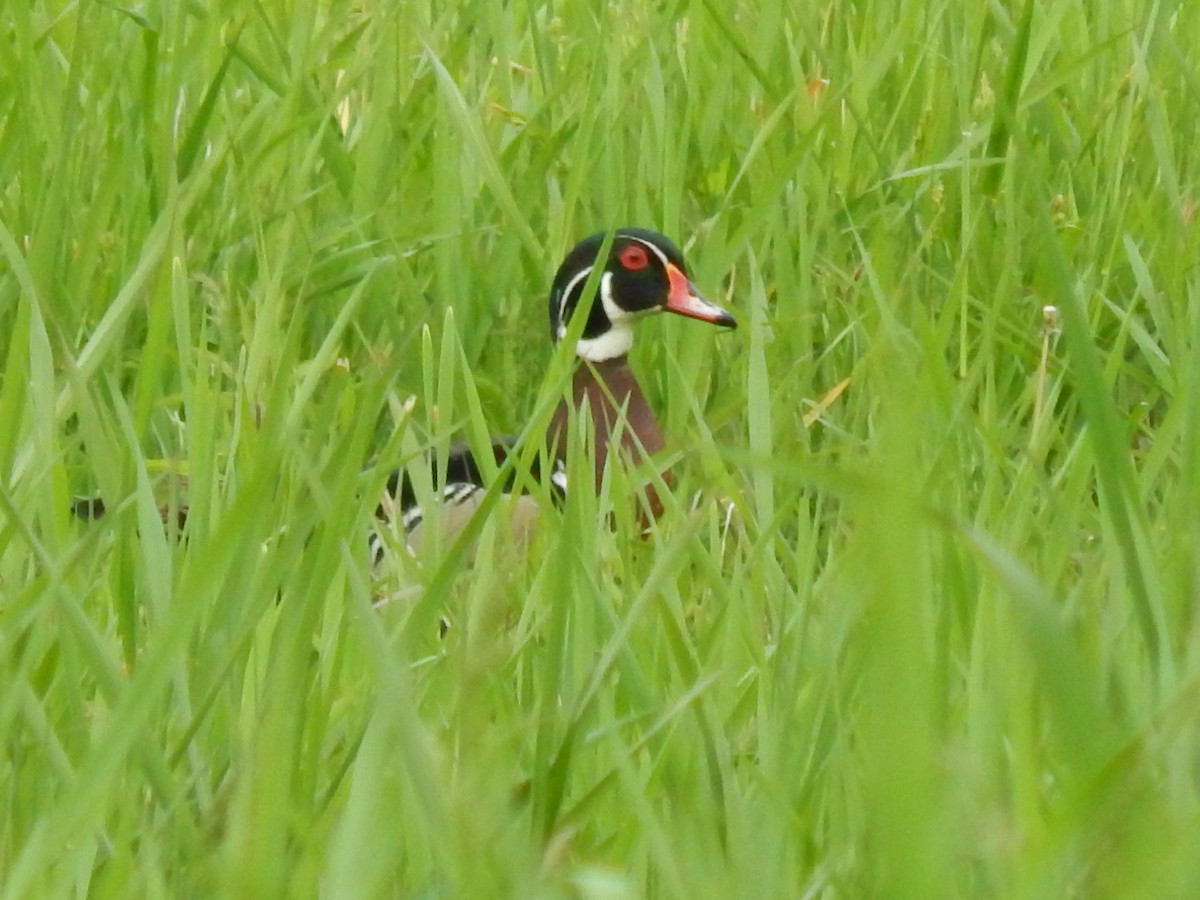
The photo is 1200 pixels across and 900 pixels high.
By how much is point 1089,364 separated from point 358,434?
1.69 ft

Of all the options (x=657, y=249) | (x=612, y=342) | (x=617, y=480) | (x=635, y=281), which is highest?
(x=617, y=480)

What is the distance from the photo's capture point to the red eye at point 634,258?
4039mm

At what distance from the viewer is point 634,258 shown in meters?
4.07

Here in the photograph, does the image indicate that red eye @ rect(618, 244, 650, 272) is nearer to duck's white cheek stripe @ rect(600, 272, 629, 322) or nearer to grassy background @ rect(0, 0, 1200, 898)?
grassy background @ rect(0, 0, 1200, 898)

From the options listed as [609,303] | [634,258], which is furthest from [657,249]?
[609,303]

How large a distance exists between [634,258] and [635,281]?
92 millimetres

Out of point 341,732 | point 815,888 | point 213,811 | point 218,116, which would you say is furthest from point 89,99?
point 815,888

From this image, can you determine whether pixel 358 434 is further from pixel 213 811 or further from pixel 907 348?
pixel 907 348

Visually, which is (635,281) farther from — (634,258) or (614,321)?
(614,321)

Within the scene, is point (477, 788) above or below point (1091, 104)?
above

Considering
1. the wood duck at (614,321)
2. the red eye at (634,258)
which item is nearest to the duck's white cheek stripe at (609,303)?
the wood duck at (614,321)

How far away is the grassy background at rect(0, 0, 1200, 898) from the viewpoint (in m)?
1.31

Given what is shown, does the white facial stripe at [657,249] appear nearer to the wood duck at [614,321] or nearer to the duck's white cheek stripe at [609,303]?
the wood duck at [614,321]

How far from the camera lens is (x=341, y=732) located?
6.17ft
